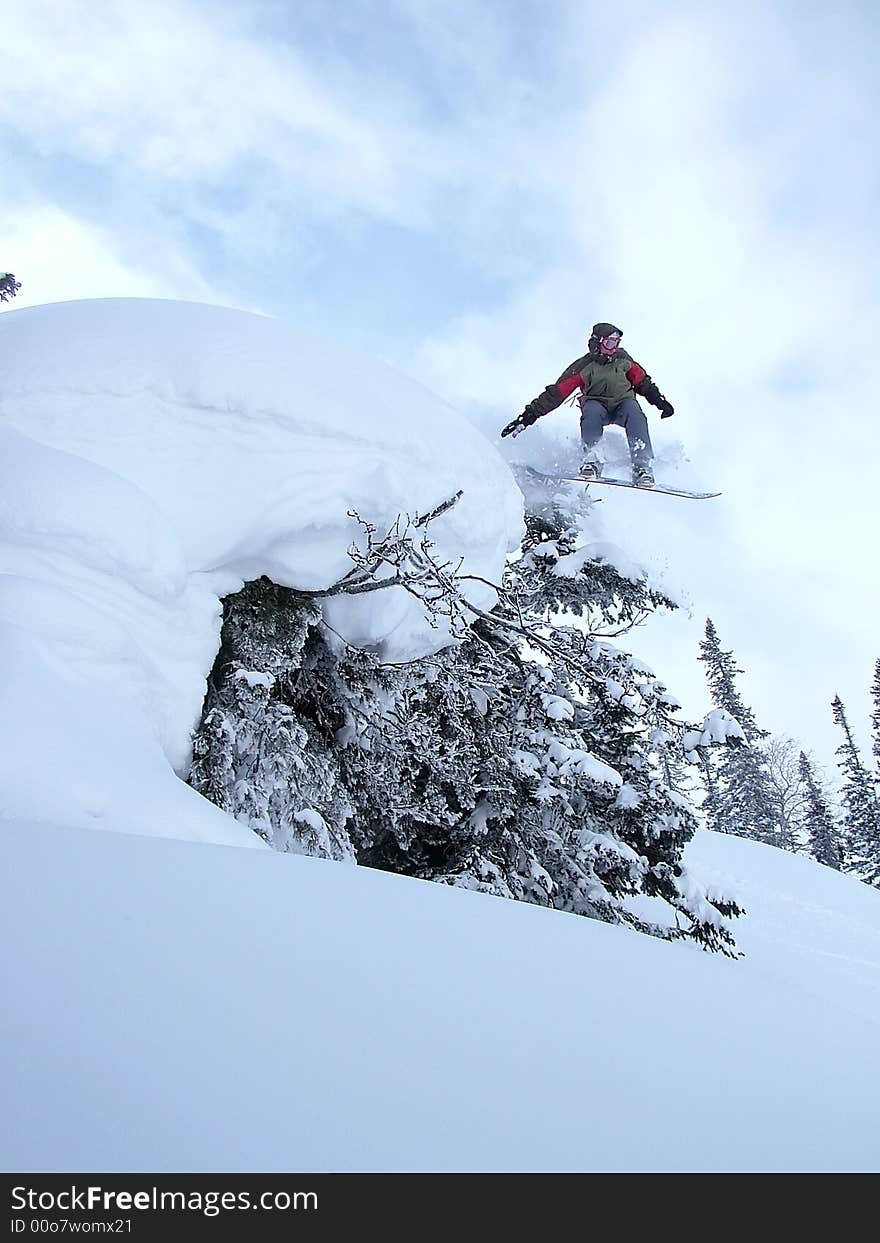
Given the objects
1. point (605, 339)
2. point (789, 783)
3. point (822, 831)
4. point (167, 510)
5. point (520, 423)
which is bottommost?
point (167, 510)

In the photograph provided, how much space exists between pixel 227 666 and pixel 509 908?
9.41 ft

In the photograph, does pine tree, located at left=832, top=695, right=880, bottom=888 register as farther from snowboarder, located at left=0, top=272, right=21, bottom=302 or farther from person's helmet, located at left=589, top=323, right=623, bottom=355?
snowboarder, located at left=0, top=272, right=21, bottom=302

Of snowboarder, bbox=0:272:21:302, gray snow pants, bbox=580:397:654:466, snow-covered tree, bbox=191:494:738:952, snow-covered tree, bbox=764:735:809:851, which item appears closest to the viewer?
snow-covered tree, bbox=191:494:738:952

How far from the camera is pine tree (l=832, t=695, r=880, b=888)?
2628cm

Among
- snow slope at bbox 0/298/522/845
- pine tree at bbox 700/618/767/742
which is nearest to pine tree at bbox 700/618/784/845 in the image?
pine tree at bbox 700/618/767/742

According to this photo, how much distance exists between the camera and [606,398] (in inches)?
328

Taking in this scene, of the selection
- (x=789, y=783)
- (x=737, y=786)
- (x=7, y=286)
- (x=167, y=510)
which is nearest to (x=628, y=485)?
(x=167, y=510)

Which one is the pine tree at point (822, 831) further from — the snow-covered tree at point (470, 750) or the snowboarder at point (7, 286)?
the snowboarder at point (7, 286)

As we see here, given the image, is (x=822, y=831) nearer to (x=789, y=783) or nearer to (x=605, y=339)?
(x=789, y=783)

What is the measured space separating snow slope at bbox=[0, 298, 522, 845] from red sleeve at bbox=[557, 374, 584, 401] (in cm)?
285

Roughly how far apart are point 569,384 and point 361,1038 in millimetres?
7982

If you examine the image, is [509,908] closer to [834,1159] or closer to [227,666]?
[834,1159]

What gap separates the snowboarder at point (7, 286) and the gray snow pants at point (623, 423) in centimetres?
1500
